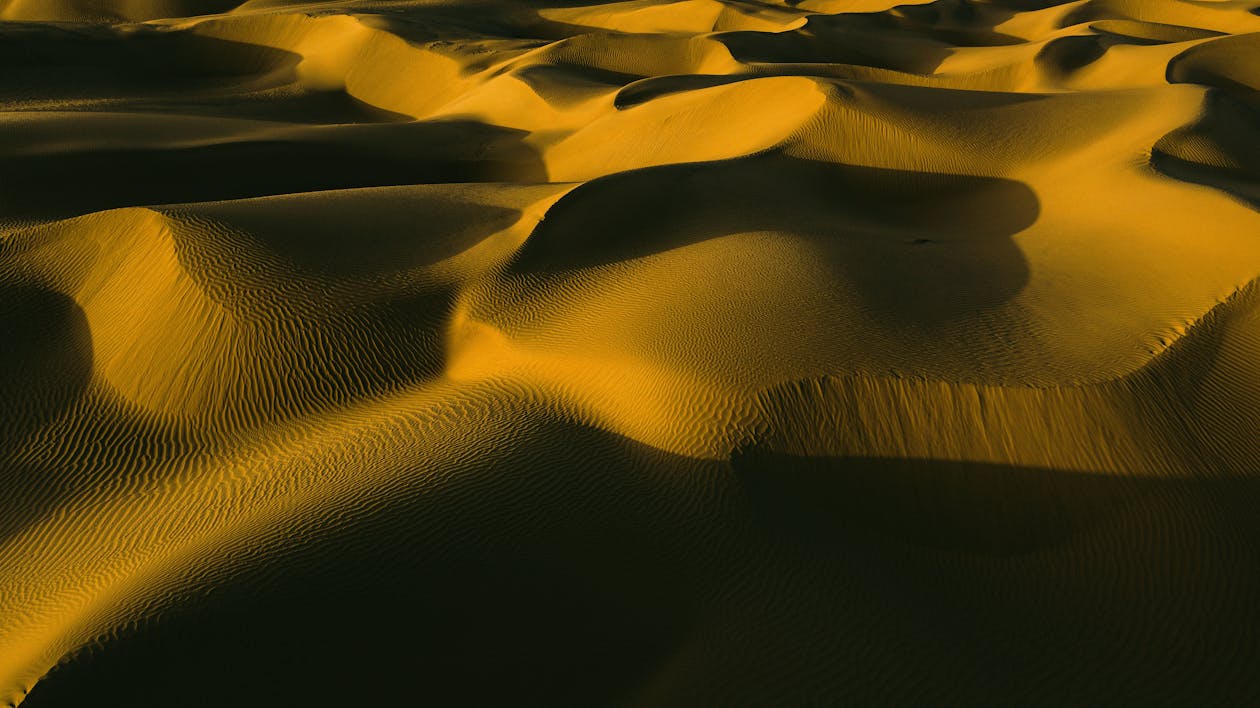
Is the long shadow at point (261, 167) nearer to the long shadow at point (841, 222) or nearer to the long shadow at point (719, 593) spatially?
the long shadow at point (841, 222)

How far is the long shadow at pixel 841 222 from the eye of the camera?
5.86 meters

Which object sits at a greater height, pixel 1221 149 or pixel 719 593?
pixel 1221 149

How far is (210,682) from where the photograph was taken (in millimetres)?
3137

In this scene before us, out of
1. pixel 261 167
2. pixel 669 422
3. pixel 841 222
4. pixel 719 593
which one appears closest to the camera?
pixel 719 593

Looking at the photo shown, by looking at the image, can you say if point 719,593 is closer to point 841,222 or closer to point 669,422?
point 669,422

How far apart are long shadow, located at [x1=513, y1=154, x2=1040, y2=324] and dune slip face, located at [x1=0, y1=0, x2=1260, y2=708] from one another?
0.14 ft

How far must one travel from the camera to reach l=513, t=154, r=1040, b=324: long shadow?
5863mm

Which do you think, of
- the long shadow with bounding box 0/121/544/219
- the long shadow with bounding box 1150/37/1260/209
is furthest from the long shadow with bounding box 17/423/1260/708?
the long shadow with bounding box 0/121/544/219

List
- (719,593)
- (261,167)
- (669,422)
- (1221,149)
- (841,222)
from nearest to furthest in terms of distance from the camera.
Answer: (719,593) < (669,422) < (841,222) < (1221,149) < (261,167)

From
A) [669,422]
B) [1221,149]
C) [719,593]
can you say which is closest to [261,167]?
[669,422]

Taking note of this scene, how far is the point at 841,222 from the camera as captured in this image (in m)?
7.15

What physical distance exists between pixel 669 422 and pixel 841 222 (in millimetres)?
3301

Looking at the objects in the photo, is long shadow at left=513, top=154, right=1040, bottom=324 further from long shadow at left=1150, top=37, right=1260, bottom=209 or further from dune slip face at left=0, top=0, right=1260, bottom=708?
long shadow at left=1150, top=37, right=1260, bottom=209

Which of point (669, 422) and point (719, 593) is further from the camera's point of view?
point (669, 422)
